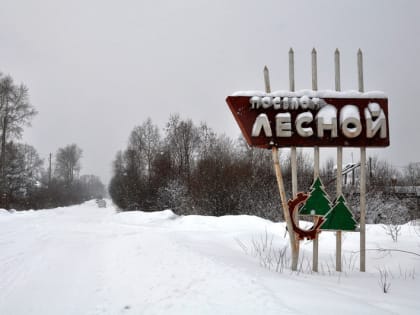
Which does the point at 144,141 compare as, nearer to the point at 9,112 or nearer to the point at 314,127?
the point at 9,112

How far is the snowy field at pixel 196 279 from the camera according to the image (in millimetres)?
3412

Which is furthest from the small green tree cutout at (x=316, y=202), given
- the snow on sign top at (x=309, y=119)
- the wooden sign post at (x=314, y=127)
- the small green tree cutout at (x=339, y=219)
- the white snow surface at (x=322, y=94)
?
the white snow surface at (x=322, y=94)

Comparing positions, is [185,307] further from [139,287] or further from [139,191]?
[139,191]

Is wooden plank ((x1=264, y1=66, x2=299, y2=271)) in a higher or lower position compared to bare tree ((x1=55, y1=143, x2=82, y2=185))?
lower

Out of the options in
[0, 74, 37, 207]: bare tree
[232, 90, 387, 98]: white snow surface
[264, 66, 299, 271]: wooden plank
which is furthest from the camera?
[0, 74, 37, 207]: bare tree

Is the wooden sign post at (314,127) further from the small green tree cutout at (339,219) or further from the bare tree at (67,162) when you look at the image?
the bare tree at (67,162)

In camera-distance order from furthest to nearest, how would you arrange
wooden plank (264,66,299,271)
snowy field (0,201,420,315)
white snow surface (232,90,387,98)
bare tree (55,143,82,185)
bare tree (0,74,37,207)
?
bare tree (55,143,82,185), bare tree (0,74,37,207), white snow surface (232,90,387,98), wooden plank (264,66,299,271), snowy field (0,201,420,315)

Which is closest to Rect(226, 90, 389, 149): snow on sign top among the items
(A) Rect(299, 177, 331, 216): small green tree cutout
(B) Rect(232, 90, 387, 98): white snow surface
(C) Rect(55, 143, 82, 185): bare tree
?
(B) Rect(232, 90, 387, 98): white snow surface

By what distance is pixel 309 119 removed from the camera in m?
5.59

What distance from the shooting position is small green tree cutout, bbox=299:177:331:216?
563 centimetres

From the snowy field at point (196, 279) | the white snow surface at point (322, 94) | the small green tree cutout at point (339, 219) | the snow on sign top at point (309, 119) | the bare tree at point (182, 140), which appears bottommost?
the snowy field at point (196, 279)

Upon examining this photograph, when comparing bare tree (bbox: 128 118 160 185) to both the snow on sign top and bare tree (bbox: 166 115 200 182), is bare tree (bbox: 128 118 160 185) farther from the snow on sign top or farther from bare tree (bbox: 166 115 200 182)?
the snow on sign top

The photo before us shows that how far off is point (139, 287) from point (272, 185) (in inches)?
546

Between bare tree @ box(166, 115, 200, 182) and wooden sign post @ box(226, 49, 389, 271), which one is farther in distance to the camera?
bare tree @ box(166, 115, 200, 182)
